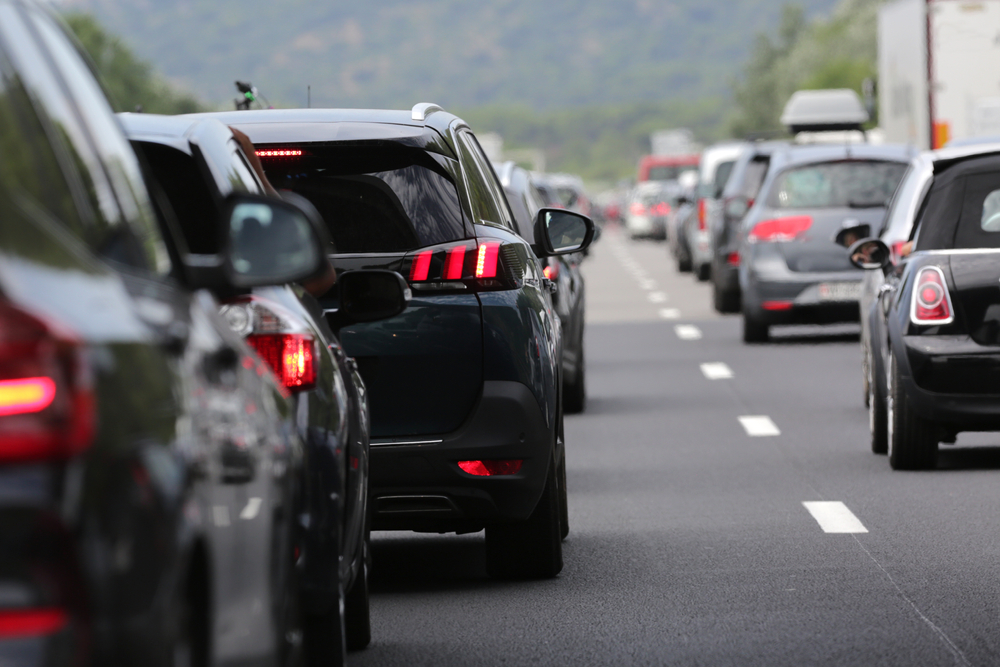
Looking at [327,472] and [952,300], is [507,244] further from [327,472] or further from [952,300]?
[952,300]

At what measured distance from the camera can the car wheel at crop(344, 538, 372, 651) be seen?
6059mm

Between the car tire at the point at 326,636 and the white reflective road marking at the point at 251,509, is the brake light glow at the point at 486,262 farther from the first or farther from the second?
the white reflective road marking at the point at 251,509

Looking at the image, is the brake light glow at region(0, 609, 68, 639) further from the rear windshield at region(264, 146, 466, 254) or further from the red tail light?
the red tail light

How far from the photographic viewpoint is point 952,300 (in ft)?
34.0

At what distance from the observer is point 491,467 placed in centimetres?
715

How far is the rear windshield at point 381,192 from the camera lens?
281 inches

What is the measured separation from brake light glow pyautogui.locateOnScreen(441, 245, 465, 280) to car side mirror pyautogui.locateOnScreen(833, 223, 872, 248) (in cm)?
593

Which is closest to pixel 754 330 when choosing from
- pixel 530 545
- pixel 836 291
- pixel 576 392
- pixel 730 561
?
pixel 836 291

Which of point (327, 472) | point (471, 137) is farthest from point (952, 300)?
point (327, 472)

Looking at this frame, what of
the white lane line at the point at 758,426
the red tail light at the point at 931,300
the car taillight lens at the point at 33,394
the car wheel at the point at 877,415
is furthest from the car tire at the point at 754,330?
the car taillight lens at the point at 33,394

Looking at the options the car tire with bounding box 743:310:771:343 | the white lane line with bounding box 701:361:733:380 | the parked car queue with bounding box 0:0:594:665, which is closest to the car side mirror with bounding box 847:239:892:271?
the parked car queue with bounding box 0:0:594:665

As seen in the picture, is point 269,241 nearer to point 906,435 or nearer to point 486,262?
point 486,262

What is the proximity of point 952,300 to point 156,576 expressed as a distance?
8.03 meters

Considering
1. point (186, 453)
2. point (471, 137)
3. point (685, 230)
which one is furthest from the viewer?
point (685, 230)
